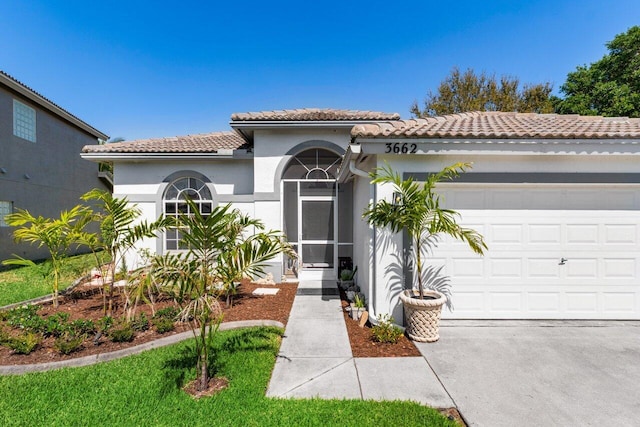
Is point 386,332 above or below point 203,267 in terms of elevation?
below

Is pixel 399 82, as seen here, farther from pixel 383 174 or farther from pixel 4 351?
pixel 4 351

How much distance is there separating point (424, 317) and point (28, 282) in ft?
41.7

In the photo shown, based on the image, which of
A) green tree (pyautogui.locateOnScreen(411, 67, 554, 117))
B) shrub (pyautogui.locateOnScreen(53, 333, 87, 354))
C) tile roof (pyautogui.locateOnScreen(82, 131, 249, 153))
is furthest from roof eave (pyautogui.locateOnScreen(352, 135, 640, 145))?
green tree (pyautogui.locateOnScreen(411, 67, 554, 117))

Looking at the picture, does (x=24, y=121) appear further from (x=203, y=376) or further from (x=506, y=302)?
(x=506, y=302)

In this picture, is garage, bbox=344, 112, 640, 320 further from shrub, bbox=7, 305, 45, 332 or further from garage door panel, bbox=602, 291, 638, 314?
shrub, bbox=7, 305, 45, 332

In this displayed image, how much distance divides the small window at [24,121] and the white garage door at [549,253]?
62.6 feet

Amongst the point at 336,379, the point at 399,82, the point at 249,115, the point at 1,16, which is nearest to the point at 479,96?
the point at 399,82

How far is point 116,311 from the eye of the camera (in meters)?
6.80

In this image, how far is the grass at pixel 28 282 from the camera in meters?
8.08

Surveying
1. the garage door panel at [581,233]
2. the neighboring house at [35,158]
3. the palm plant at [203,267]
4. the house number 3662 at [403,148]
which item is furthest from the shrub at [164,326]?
the neighboring house at [35,158]

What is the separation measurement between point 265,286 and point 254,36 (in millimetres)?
11080

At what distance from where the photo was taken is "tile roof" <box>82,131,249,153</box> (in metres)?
10.1

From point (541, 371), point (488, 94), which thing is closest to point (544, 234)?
point (541, 371)

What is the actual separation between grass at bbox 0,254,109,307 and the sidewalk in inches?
281
